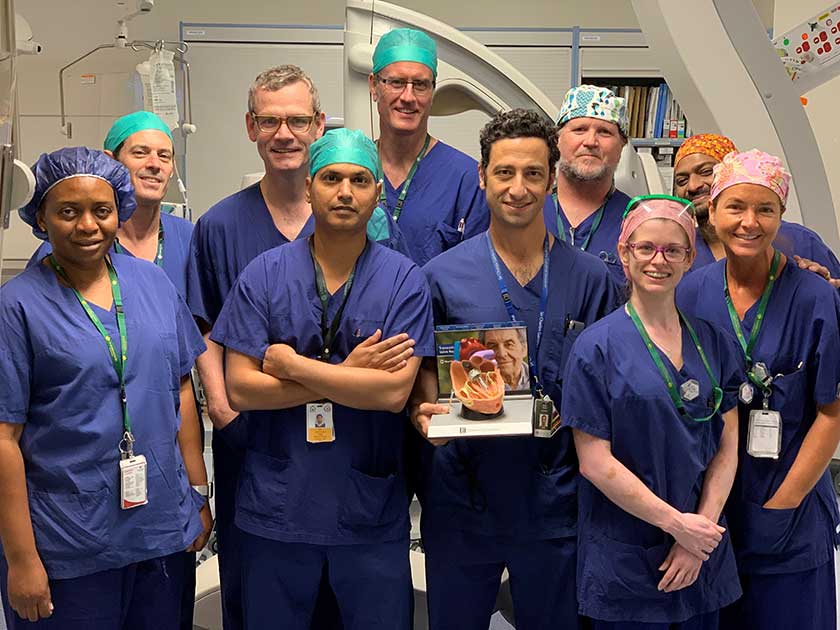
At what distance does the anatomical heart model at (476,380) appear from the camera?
1.90 m

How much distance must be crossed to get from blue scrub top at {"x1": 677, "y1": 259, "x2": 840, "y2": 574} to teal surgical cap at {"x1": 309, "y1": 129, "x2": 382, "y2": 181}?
0.90 metres

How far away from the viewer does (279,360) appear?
6.42ft

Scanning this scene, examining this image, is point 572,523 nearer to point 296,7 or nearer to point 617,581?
point 617,581

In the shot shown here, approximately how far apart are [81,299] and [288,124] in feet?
2.31

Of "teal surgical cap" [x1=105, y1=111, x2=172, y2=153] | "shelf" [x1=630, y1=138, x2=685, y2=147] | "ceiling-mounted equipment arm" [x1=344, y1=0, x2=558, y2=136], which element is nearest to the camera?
"teal surgical cap" [x1=105, y1=111, x2=172, y2=153]

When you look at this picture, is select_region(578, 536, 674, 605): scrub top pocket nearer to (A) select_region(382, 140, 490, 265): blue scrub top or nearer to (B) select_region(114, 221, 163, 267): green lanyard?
(A) select_region(382, 140, 490, 265): blue scrub top

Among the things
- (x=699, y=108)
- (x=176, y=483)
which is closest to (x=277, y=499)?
(x=176, y=483)

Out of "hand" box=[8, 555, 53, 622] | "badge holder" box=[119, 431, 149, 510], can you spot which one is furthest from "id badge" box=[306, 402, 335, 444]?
"hand" box=[8, 555, 53, 622]

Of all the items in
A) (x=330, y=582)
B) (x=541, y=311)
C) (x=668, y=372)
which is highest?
(x=541, y=311)

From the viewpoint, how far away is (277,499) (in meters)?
2.01

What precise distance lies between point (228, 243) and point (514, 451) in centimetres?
89

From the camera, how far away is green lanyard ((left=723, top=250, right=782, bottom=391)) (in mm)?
2057

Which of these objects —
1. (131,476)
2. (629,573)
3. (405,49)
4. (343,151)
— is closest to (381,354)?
(343,151)

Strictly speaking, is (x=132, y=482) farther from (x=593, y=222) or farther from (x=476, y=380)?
(x=593, y=222)
